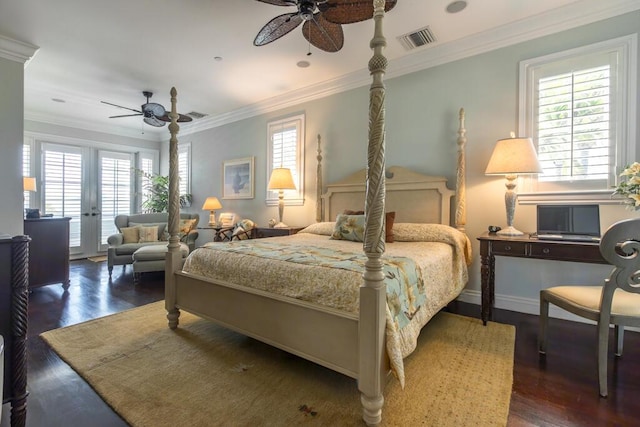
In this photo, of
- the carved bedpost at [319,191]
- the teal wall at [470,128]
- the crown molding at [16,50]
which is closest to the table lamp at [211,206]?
the teal wall at [470,128]

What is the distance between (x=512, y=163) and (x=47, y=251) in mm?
5363

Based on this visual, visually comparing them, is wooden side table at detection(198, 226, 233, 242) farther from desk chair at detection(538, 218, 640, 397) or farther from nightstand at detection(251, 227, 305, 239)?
desk chair at detection(538, 218, 640, 397)

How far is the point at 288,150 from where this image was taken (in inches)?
192

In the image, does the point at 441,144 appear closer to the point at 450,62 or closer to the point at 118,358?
the point at 450,62

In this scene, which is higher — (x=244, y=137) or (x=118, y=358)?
(x=244, y=137)

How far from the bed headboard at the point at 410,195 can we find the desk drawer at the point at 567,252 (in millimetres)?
976

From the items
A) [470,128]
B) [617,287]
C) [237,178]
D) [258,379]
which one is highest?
[470,128]

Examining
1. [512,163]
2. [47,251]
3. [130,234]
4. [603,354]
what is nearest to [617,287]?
[603,354]

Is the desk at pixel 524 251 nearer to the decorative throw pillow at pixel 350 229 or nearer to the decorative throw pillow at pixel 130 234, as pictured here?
the decorative throw pillow at pixel 350 229

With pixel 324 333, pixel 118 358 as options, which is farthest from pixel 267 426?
pixel 118 358

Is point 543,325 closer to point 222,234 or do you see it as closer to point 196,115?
point 222,234

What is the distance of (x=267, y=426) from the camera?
1480 mm

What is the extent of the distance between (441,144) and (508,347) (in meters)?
2.15

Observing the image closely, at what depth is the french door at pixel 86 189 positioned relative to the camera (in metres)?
5.74
